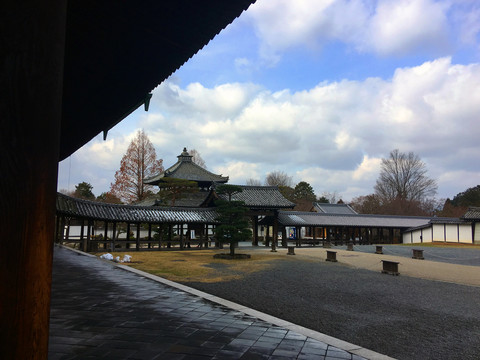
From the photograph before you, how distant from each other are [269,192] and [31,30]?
26880mm

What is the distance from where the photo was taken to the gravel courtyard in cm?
473

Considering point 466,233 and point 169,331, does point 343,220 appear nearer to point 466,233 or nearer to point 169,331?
point 466,233

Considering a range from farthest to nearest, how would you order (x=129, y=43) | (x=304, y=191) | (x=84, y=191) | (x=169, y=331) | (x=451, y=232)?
(x=304, y=191), (x=84, y=191), (x=451, y=232), (x=169, y=331), (x=129, y=43)

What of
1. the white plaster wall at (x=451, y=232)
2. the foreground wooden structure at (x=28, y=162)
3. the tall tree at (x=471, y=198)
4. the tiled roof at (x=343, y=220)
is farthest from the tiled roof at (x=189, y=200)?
the tall tree at (x=471, y=198)

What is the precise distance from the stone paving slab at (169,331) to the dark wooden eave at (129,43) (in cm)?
344

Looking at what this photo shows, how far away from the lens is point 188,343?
3.82 meters

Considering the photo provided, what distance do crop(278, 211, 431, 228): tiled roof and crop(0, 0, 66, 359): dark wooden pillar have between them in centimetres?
2635

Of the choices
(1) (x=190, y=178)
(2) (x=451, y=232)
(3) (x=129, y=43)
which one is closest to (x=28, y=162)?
(3) (x=129, y=43)

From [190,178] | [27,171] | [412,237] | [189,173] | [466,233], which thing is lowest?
[412,237]

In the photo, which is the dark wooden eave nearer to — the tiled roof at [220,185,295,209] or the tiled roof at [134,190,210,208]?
the tiled roof at [220,185,295,209]

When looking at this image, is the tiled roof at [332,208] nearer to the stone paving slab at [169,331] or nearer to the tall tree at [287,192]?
the tall tree at [287,192]

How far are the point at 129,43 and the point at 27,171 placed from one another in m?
2.79

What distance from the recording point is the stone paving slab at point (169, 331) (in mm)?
3553

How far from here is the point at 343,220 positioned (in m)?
31.9
